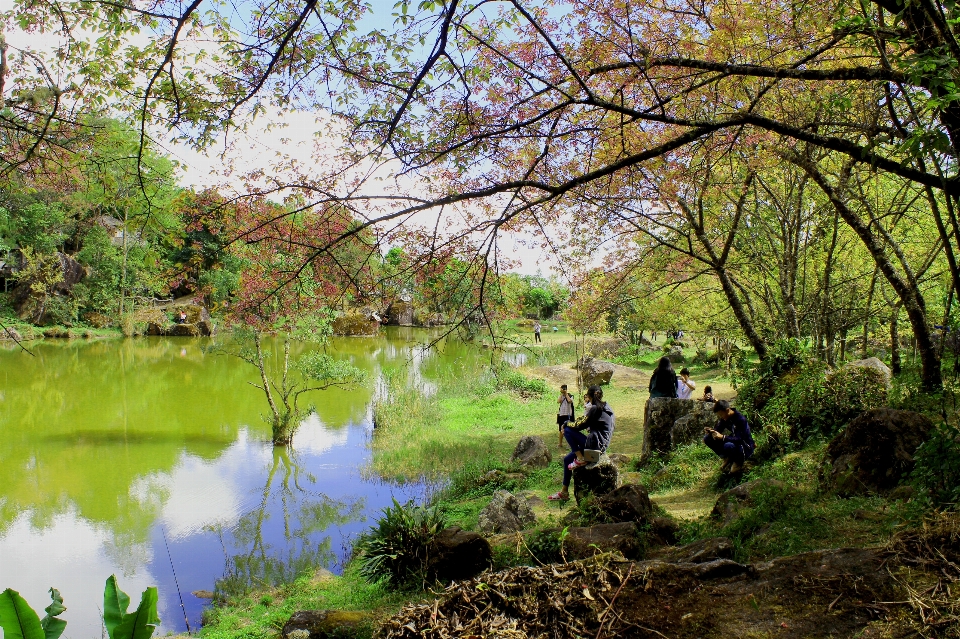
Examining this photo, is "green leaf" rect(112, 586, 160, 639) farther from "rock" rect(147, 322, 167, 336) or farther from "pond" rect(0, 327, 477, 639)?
"rock" rect(147, 322, 167, 336)

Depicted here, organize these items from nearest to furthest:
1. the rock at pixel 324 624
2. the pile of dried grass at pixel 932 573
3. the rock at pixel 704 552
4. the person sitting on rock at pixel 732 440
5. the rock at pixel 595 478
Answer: the pile of dried grass at pixel 932 573 < the rock at pixel 704 552 < the rock at pixel 324 624 < the rock at pixel 595 478 < the person sitting on rock at pixel 732 440

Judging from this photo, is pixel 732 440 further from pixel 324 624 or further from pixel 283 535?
pixel 283 535

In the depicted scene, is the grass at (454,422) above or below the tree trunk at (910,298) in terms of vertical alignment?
below

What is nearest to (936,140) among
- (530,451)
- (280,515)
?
(530,451)

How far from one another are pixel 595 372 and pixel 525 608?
633 inches

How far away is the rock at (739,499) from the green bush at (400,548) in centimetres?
239

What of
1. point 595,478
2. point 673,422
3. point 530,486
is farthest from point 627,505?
point 673,422

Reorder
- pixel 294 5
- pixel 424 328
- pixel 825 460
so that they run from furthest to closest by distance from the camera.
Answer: pixel 424 328 → pixel 825 460 → pixel 294 5

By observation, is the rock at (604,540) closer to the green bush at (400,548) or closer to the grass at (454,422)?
the green bush at (400,548)

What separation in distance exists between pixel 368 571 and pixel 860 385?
5.70m

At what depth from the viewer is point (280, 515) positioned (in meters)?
8.76

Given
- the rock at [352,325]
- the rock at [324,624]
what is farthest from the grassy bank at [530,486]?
the rock at [352,325]

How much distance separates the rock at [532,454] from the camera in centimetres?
913

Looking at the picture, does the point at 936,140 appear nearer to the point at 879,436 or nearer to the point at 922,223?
the point at 879,436
